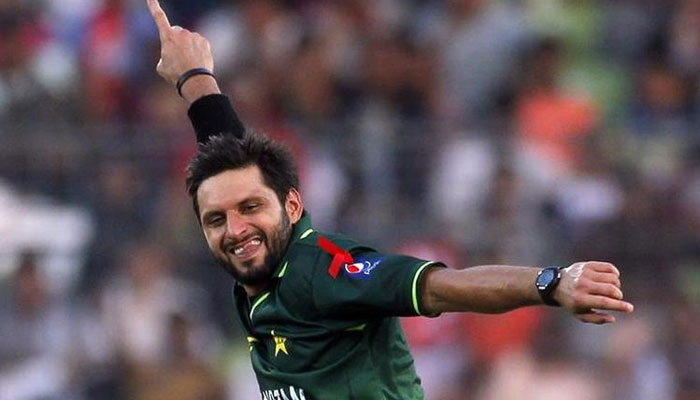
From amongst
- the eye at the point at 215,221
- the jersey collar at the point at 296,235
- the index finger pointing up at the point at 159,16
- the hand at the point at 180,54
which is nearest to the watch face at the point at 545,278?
the jersey collar at the point at 296,235

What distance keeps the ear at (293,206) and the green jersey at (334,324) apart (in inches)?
1.1

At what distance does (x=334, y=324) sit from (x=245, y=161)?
0.60 metres

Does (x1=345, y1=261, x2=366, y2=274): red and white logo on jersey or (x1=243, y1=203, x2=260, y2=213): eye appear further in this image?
(x1=243, y1=203, x2=260, y2=213): eye

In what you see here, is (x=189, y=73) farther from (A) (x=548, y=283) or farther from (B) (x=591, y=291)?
(B) (x=591, y=291)

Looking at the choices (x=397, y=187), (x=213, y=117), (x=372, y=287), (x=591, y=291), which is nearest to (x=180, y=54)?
(x=213, y=117)

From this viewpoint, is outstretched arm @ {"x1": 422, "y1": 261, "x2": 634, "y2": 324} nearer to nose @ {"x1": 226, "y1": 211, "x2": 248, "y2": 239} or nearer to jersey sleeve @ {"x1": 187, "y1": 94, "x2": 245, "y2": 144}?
nose @ {"x1": 226, "y1": 211, "x2": 248, "y2": 239}

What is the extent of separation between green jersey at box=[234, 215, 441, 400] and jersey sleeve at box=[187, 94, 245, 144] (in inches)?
34.9

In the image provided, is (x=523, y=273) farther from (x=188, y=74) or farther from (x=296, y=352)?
(x=188, y=74)

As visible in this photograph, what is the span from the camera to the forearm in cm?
470

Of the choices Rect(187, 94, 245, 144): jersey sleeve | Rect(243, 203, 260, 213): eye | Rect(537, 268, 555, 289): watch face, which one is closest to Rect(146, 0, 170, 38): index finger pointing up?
Rect(187, 94, 245, 144): jersey sleeve

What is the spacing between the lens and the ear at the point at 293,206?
17.8 feet

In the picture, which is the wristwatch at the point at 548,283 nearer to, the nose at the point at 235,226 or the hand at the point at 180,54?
the nose at the point at 235,226

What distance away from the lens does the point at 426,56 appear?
39.3 feet

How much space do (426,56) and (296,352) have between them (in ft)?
22.5
